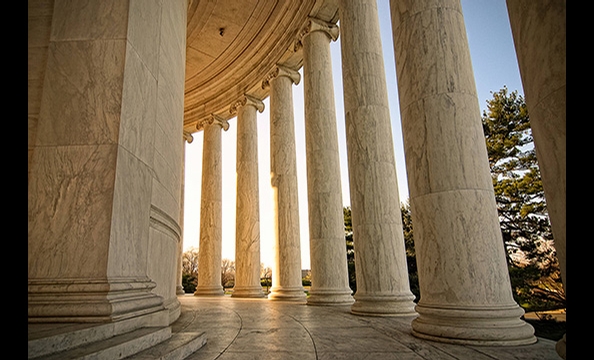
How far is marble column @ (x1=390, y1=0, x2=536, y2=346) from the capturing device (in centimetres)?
9719

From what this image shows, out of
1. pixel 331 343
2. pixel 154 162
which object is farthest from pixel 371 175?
pixel 154 162

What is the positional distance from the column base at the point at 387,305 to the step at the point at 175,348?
276 feet

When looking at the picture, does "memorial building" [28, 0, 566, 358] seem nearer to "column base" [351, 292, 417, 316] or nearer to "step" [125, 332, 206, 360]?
"step" [125, 332, 206, 360]

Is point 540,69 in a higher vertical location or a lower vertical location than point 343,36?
lower

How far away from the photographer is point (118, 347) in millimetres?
68562

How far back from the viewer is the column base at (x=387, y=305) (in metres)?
155

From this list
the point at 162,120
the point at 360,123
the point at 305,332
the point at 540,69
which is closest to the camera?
the point at 540,69

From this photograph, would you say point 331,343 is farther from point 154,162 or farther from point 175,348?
point 154,162

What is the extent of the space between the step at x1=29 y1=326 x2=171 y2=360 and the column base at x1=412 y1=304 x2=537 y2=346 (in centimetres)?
7136

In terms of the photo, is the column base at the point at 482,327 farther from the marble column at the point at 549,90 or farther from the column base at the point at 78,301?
the column base at the point at 78,301

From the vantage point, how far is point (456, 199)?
349 ft
